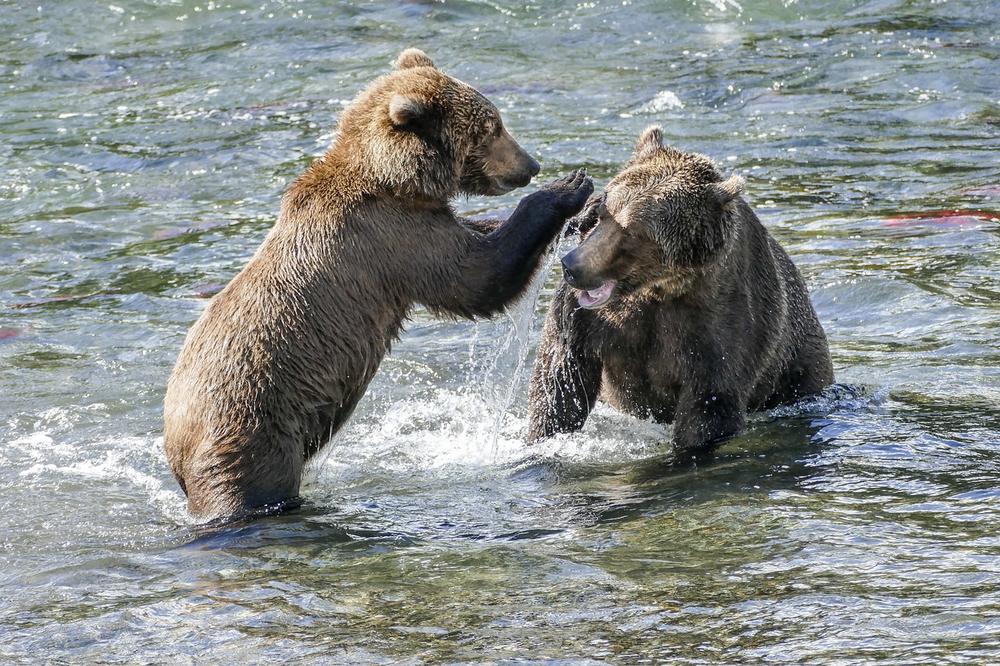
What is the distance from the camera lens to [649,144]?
6.48m

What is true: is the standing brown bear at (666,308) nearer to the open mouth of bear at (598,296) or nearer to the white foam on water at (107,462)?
the open mouth of bear at (598,296)

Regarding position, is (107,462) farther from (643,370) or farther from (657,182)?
(657,182)

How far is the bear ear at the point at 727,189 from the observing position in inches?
239

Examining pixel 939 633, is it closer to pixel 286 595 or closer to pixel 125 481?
pixel 286 595

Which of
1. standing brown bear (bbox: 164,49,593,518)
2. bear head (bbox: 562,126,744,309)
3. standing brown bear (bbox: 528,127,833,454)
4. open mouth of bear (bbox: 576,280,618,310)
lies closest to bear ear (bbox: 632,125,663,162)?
standing brown bear (bbox: 528,127,833,454)

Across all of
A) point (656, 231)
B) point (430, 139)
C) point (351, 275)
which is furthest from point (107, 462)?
point (656, 231)

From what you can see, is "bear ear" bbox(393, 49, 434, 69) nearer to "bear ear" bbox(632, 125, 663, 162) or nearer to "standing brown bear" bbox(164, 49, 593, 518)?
"standing brown bear" bbox(164, 49, 593, 518)

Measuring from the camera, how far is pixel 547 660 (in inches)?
162

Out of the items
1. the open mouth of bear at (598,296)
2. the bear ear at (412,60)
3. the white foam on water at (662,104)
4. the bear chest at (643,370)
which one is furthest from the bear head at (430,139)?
the white foam on water at (662,104)

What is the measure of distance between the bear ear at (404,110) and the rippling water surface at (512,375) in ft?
3.67

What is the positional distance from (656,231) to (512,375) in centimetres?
252

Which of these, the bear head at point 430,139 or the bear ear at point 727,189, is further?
the bear head at point 430,139

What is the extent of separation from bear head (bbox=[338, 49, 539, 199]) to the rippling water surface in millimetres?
683

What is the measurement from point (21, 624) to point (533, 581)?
1630mm
